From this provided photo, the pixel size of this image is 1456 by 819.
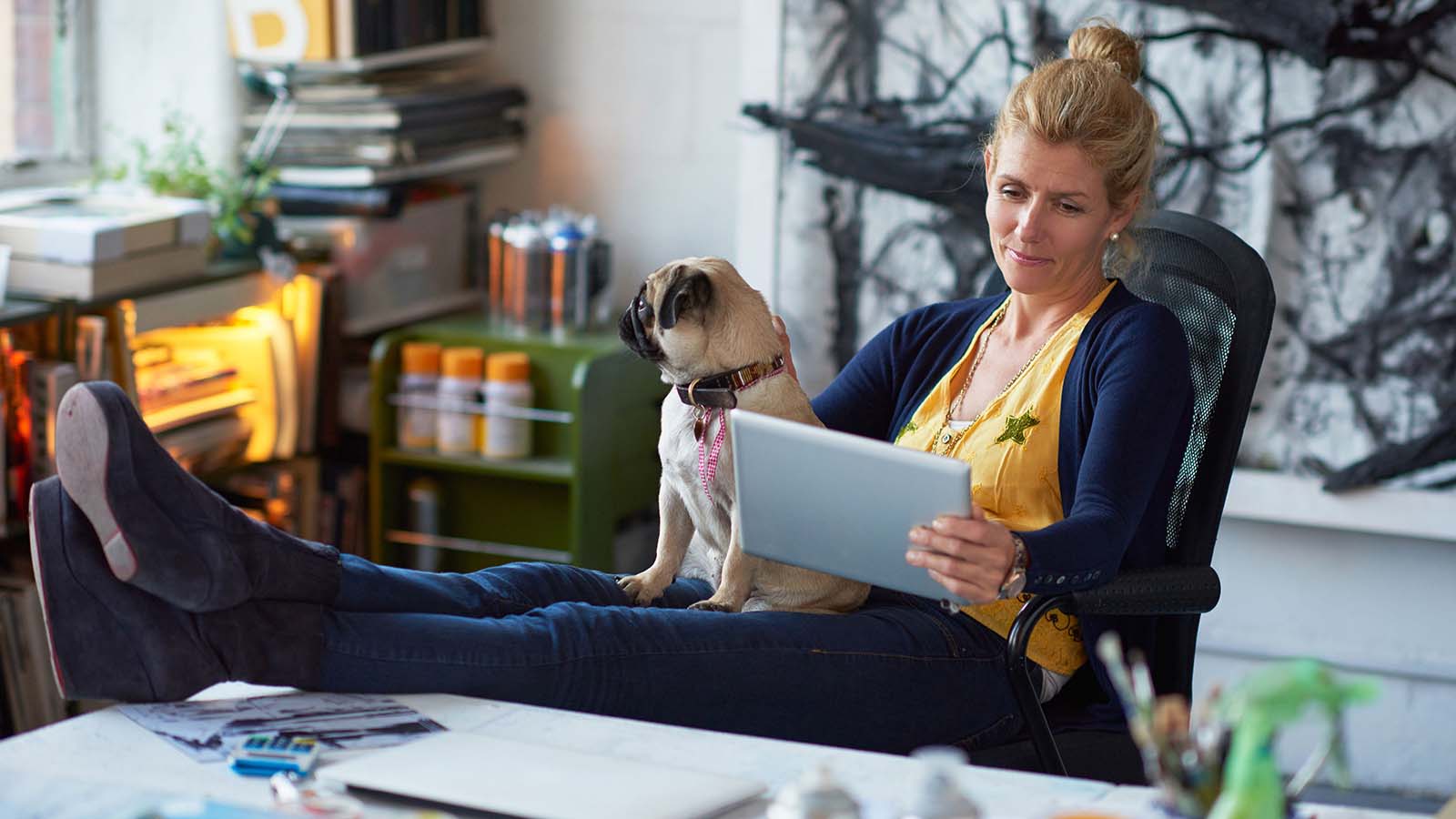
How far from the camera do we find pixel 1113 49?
1.87m

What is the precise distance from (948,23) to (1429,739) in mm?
1522

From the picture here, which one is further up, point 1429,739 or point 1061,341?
point 1061,341

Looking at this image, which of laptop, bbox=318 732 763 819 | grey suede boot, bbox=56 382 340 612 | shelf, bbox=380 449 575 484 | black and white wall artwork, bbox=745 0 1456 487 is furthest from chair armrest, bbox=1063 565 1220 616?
shelf, bbox=380 449 575 484

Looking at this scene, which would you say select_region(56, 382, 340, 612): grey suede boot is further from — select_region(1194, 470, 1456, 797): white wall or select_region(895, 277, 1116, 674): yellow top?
select_region(1194, 470, 1456, 797): white wall

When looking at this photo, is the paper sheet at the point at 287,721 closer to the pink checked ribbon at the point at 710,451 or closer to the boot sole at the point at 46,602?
the boot sole at the point at 46,602

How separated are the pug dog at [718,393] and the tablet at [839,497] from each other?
8.9 inches

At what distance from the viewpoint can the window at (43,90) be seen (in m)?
3.06

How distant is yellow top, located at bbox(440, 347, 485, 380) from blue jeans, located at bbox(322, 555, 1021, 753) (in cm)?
134

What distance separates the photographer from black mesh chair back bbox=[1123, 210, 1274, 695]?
177 cm

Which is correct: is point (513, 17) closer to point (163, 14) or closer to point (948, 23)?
point (163, 14)

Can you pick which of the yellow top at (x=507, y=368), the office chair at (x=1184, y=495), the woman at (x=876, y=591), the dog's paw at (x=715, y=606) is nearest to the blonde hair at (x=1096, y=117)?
the woman at (x=876, y=591)

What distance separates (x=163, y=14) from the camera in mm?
3146

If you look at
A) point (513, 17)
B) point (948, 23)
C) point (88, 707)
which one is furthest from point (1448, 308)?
point (88, 707)

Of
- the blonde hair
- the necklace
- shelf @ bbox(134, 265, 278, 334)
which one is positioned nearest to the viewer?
the blonde hair
